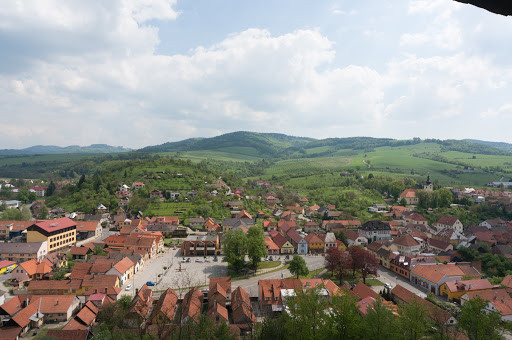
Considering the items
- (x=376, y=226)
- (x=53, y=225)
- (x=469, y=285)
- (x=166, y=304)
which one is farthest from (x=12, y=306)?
(x=376, y=226)

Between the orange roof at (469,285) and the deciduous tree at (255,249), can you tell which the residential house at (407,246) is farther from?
the deciduous tree at (255,249)

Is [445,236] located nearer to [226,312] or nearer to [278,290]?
[278,290]

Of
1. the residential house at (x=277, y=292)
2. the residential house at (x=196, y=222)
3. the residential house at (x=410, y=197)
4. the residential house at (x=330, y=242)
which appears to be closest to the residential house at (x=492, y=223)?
the residential house at (x=410, y=197)

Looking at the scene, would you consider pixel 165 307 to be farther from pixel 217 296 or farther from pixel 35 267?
pixel 35 267

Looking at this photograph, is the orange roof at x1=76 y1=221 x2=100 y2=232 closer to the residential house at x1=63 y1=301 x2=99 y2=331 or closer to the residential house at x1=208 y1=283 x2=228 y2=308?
the residential house at x1=63 y1=301 x2=99 y2=331

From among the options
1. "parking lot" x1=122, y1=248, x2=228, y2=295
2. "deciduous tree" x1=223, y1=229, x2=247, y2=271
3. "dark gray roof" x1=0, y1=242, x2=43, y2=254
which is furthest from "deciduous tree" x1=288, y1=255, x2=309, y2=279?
"dark gray roof" x1=0, y1=242, x2=43, y2=254
